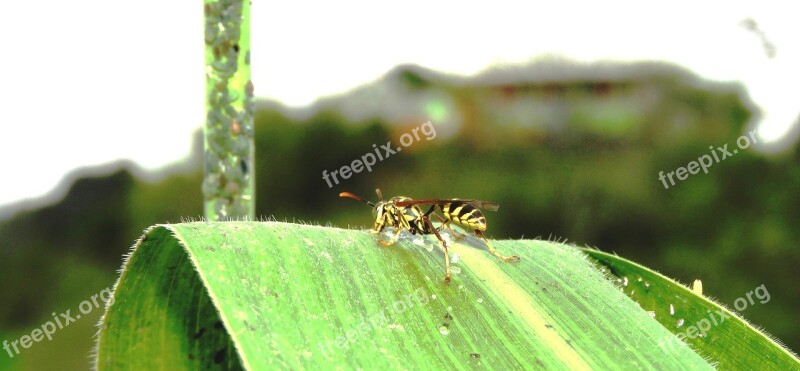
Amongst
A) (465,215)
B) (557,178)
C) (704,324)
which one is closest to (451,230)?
(465,215)

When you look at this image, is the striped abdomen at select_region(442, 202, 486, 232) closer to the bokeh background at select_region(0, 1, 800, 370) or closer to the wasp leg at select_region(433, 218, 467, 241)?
the wasp leg at select_region(433, 218, 467, 241)

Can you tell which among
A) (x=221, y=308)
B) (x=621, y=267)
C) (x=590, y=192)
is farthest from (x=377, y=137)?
(x=221, y=308)

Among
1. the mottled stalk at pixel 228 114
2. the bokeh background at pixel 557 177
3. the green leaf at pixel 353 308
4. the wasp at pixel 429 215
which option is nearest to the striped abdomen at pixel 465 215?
the wasp at pixel 429 215

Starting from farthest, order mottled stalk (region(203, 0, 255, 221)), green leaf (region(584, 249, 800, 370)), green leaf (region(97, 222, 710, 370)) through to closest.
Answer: mottled stalk (region(203, 0, 255, 221)), green leaf (region(584, 249, 800, 370)), green leaf (region(97, 222, 710, 370))

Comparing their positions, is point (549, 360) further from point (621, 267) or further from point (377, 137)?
point (377, 137)

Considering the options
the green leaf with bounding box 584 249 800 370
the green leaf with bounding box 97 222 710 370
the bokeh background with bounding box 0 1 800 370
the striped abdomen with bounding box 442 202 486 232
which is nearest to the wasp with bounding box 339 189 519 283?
the striped abdomen with bounding box 442 202 486 232

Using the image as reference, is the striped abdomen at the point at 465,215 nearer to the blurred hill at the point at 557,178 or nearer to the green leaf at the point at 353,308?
the green leaf at the point at 353,308
